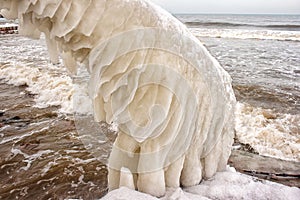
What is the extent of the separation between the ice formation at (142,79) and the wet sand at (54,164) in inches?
35.2

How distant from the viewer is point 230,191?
7.61ft

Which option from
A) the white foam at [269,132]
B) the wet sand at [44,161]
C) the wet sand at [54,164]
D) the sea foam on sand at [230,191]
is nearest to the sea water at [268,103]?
the white foam at [269,132]

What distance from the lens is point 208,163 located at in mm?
2570

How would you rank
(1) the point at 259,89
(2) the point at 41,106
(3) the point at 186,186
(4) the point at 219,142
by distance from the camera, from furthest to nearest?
(1) the point at 259,89 → (2) the point at 41,106 → (4) the point at 219,142 → (3) the point at 186,186

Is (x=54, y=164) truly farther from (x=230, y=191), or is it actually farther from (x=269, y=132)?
(x=269, y=132)

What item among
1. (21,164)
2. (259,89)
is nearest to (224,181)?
(21,164)

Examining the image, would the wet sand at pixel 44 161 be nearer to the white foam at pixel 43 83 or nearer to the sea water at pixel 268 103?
the white foam at pixel 43 83

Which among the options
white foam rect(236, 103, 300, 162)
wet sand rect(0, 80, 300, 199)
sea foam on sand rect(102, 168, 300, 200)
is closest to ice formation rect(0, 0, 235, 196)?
sea foam on sand rect(102, 168, 300, 200)

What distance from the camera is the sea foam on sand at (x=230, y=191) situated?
7.08ft

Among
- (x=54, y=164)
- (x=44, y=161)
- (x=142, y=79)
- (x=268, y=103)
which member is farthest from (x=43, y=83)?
(x=142, y=79)

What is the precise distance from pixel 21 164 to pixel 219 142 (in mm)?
3124

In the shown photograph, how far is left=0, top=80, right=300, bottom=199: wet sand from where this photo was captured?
3.51 m

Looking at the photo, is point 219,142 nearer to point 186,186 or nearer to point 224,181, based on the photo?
point 224,181

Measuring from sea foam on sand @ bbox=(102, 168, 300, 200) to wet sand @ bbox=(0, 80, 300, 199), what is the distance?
10.6 inches
